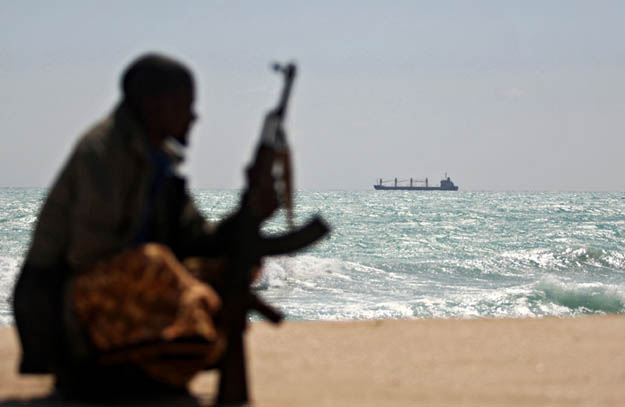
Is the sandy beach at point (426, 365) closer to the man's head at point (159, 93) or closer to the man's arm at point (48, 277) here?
the man's arm at point (48, 277)

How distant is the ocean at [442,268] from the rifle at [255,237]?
1656 mm

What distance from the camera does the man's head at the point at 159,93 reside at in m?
3.23

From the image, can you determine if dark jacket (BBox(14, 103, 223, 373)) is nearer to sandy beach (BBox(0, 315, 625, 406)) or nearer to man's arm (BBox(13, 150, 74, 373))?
man's arm (BBox(13, 150, 74, 373))

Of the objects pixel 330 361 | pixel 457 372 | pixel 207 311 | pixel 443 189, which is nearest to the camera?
pixel 207 311

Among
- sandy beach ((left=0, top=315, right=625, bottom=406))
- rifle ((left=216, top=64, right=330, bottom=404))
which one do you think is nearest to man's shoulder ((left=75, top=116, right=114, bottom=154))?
rifle ((left=216, top=64, right=330, bottom=404))

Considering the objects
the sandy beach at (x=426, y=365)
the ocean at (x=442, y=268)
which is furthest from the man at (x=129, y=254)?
the ocean at (x=442, y=268)

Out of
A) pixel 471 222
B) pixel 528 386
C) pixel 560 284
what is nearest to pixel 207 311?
pixel 528 386

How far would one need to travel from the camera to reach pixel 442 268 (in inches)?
899

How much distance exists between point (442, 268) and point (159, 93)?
2010 cm

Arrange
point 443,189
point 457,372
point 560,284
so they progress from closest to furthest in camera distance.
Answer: point 457,372 < point 560,284 < point 443,189

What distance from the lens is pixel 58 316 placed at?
331 centimetres

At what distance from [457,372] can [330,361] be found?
718 millimetres

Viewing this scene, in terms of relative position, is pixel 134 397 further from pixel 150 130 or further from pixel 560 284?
pixel 560 284

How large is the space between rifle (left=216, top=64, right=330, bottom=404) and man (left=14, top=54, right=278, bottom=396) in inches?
0.7
